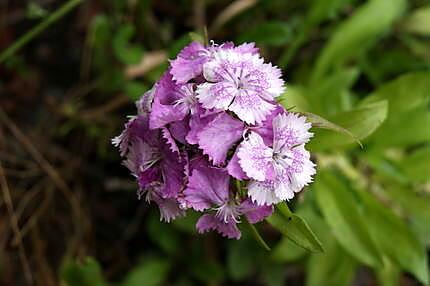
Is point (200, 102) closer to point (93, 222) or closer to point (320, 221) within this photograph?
point (320, 221)

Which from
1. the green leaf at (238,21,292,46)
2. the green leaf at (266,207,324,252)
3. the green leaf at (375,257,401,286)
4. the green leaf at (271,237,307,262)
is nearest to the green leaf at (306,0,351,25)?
the green leaf at (238,21,292,46)

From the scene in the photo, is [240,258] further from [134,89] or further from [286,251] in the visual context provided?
[134,89]

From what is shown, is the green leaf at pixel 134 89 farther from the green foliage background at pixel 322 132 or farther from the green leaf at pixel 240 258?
the green leaf at pixel 240 258

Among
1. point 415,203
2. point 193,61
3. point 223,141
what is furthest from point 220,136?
point 415,203

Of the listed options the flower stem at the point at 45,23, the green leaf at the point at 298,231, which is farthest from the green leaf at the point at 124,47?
the green leaf at the point at 298,231

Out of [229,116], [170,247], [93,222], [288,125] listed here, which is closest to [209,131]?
[229,116]

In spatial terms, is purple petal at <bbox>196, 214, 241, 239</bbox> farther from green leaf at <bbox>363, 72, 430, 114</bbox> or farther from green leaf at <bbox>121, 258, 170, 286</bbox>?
green leaf at <bbox>121, 258, 170, 286</bbox>
